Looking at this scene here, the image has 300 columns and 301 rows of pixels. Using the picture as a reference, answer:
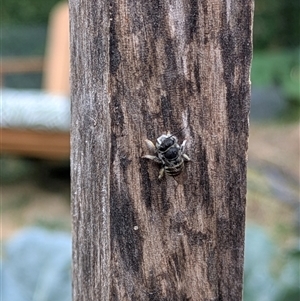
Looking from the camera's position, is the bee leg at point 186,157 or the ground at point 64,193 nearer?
the bee leg at point 186,157

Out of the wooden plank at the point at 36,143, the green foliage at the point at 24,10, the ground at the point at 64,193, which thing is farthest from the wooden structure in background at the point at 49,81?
the green foliage at the point at 24,10

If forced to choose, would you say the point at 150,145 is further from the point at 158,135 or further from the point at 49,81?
the point at 49,81

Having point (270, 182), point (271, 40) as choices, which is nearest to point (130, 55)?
point (270, 182)

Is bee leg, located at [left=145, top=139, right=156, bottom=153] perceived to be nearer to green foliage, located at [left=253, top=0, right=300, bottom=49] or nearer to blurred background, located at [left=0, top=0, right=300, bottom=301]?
blurred background, located at [left=0, top=0, right=300, bottom=301]

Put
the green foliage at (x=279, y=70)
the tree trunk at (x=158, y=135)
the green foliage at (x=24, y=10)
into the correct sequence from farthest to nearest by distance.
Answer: the green foliage at (x=24, y=10)
the green foliage at (x=279, y=70)
the tree trunk at (x=158, y=135)

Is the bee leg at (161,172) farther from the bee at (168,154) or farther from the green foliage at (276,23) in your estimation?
the green foliage at (276,23)

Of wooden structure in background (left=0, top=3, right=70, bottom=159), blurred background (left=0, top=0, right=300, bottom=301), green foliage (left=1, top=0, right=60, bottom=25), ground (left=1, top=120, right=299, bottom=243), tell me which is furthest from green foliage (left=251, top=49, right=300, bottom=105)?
green foliage (left=1, top=0, right=60, bottom=25)
